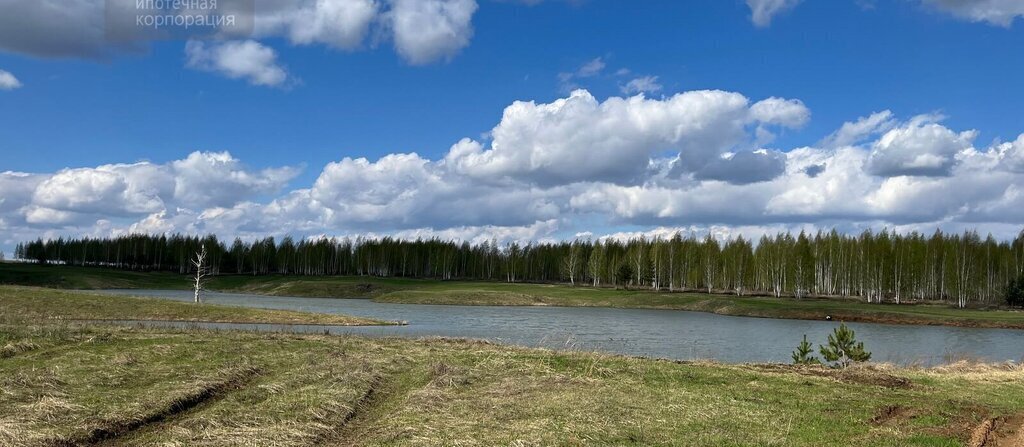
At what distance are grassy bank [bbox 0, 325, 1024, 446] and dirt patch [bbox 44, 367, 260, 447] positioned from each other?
51mm

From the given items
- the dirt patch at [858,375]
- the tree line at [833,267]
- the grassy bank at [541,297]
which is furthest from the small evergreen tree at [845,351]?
the tree line at [833,267]

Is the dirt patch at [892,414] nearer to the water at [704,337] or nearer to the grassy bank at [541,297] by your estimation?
the water at [704,337]

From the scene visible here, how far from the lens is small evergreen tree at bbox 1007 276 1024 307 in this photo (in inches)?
4294

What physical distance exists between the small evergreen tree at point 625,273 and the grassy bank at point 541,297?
21.2 m

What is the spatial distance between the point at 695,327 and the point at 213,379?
57.3 meters

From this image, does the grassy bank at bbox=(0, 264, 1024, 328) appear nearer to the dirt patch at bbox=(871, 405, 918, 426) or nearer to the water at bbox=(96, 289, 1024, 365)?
the water at bbox=(96, 289, 1024, 365)

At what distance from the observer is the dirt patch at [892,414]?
1634cm

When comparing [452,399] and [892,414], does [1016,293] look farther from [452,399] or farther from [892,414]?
[452,399]

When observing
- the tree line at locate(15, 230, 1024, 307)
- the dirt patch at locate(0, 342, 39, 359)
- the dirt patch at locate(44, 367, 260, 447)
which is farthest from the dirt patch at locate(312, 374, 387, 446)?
the tree line at locate(15, 230, 1024, 307)

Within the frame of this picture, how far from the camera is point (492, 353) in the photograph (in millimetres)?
28531

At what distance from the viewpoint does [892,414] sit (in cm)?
1719

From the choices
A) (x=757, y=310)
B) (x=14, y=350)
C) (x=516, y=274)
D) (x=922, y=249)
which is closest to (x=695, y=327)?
(x=757, y=310)

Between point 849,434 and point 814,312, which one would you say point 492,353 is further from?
point 814,312

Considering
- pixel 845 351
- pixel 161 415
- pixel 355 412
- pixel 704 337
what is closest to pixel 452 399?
pixel 355 412
